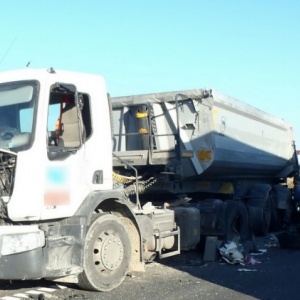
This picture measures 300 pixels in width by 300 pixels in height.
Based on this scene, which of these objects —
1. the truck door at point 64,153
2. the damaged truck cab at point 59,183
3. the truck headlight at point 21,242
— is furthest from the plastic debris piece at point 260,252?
the truck headlight at point 21,242

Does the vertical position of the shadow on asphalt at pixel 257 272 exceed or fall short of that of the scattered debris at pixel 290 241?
it falls short

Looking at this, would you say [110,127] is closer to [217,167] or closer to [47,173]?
[47,173]

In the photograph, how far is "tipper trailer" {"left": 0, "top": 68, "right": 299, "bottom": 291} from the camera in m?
6.41

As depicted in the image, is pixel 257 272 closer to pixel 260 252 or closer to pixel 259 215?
pixel 260 252

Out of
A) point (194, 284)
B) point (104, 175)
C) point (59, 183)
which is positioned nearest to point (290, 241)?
point (194, 284)

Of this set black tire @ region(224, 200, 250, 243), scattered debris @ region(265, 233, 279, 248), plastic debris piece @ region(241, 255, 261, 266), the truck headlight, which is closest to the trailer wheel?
the truck headlight

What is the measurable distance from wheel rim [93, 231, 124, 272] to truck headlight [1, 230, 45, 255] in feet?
3.42

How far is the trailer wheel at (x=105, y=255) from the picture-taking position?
713cm

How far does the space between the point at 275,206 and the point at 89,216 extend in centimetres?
903

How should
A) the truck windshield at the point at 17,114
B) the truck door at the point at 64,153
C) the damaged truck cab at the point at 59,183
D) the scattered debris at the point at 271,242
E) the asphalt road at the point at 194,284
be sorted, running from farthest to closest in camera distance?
1. the scattered debris at the point at 271,242
2. the asphalt road at the point at 194,284
3. the truck door at the point at 64,153
4. the truck windshield at the point at 17,114
5. the damaged truck cab at the point at 59,183

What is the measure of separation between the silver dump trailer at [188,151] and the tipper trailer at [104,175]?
2cm

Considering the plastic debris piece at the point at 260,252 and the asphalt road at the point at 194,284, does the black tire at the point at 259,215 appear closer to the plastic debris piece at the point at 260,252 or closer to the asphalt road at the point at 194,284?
the plastic debris piece at the point at 260,252

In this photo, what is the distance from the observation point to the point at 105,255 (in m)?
7.38

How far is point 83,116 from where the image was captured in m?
7.21
